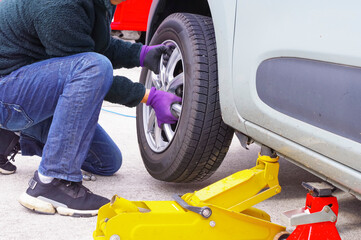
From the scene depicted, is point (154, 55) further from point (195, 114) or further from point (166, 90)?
point (195, 114)

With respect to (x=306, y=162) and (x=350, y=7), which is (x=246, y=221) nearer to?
(x=306, y=162)

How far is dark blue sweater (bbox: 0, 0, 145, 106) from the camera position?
1815mm

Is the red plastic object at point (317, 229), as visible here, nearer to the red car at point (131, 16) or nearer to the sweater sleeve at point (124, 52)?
the sweater sleeve at point (124, 52)

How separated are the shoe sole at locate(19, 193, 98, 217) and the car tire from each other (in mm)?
414

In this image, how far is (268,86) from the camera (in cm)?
150

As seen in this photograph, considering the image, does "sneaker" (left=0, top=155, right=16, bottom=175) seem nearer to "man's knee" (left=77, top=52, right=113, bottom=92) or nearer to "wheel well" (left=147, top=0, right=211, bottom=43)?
"man's knee" (left=77, top=52, right=113, bottom=92)

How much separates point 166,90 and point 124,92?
327mm

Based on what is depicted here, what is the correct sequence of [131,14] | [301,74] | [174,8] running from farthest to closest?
[131,14] → [174,8] → [301,74]

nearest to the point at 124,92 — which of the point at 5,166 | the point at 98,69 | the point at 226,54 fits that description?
the point at 98,69

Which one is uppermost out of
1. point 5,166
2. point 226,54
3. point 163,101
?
point 226,54

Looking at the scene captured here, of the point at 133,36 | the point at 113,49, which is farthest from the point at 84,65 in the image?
the point at 133,36

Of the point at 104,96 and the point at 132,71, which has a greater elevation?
the point at 104,96

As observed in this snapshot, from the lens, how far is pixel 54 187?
190cm

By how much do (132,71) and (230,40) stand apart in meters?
4.16
